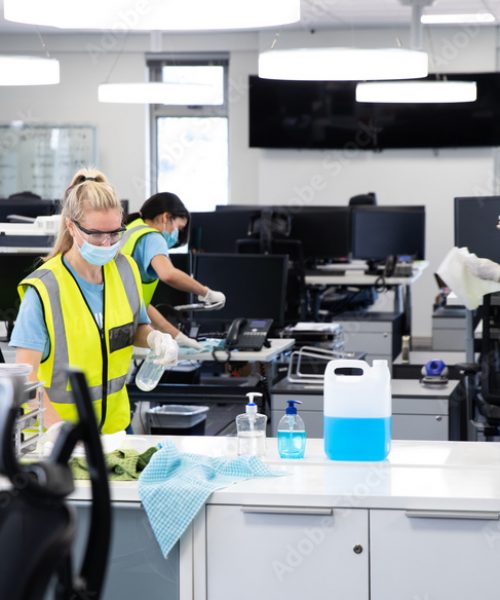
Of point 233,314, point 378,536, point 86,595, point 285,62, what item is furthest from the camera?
point 233,314

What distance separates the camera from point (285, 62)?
3691mm

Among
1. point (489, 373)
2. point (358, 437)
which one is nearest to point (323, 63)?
point (489, 373)

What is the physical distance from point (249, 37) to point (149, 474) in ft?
28.0

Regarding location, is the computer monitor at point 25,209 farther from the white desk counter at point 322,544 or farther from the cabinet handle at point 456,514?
the cabinet handle at point 456,514

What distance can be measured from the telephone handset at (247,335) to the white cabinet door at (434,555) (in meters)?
2.37

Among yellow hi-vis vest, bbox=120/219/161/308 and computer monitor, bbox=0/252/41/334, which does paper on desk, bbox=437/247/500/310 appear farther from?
computer monitor, bbox=0/252/41/334

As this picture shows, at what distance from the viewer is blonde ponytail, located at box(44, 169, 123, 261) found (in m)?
2.96

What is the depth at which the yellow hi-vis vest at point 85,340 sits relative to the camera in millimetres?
2855

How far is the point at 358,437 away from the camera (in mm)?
2516

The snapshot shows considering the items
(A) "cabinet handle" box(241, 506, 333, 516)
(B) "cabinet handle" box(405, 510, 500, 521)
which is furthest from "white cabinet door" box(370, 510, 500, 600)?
(A) "cabinet handle" box(241, 506, 333, 516)

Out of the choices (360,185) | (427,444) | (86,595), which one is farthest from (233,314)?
(360,185)

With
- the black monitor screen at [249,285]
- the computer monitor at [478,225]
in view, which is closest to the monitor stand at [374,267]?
the black monitor screen at [249,285]

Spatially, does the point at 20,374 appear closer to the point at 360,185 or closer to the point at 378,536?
the point at 378,536

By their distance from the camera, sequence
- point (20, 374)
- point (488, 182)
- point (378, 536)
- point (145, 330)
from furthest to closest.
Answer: point (488, 182)
point (145, 330)
point (20, 374)
point (378, 536)
